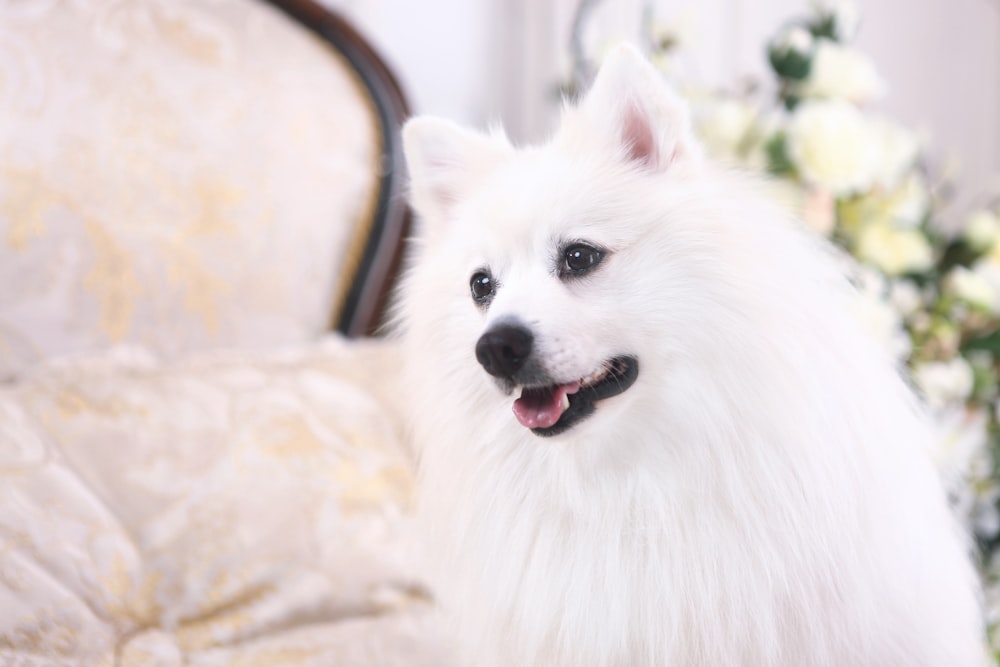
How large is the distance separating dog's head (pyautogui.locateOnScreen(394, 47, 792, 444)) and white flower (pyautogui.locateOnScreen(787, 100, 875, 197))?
0.55 meters

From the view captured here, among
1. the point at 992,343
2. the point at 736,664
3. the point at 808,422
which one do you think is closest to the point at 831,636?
the point at 736,664

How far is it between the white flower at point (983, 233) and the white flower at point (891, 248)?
0.16 m

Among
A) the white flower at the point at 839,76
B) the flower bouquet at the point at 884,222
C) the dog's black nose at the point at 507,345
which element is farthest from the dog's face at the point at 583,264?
the white flower at the point at 839,76

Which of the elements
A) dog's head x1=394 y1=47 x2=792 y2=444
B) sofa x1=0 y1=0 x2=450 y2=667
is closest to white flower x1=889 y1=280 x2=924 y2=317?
dog's head x1=394 y1=47 x2=792 y2=444

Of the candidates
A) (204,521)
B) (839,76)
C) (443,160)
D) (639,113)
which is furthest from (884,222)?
(204,521)

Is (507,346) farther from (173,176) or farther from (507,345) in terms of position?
(173,176)

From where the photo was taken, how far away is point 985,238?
64.4 inches

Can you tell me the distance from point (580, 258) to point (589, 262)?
0.01 metres

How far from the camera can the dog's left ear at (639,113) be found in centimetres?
94

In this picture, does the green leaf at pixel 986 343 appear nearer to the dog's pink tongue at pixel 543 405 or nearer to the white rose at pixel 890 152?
the white rose at pixel 890 152

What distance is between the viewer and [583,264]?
0.96 meters

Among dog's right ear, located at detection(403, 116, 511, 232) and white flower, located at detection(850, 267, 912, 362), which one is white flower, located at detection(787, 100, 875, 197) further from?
dog's right ear, located at detection(403, 116, 511, 232)

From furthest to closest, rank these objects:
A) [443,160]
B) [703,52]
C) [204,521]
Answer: [703,52]
[204,521]
[443,160]

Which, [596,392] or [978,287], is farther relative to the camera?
[978,287]
